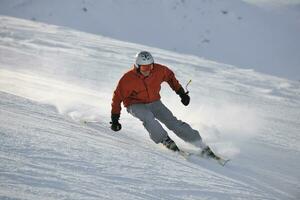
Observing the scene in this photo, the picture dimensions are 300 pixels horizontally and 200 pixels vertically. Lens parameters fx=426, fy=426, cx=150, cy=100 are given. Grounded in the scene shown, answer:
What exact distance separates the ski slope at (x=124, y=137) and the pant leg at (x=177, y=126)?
0.29m

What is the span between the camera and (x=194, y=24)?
19469mm

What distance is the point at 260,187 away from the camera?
12.8 ft

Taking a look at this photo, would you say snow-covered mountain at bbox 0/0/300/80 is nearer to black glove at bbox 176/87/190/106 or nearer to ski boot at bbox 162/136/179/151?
black glove at bbox 176/87/190/106

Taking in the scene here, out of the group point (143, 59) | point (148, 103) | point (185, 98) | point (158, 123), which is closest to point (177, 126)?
point (158, 123)

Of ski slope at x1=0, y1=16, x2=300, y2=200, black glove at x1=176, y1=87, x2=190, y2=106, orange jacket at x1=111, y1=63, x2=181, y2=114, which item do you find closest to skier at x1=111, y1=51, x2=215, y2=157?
orange jacket at x1=111, y1=63, x2=181, y2=114

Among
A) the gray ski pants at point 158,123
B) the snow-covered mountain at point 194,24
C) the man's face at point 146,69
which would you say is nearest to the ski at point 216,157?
the gray ski pants at point 158,123

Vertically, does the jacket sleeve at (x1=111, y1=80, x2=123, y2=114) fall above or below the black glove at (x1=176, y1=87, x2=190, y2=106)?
below

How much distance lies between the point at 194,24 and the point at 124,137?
48.8 feet

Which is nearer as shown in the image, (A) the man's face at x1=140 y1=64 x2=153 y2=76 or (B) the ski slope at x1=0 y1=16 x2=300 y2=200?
(B) the ski slope at x1=0 y1=16 x2=300 y2=200

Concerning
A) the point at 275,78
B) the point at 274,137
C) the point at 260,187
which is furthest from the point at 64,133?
the point at 275,78

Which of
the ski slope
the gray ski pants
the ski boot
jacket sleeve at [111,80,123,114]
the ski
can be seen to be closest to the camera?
the ski slope

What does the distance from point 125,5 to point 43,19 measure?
4.12 meters

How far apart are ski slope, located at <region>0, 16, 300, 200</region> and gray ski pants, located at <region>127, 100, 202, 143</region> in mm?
200

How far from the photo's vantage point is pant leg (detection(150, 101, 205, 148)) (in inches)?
196
